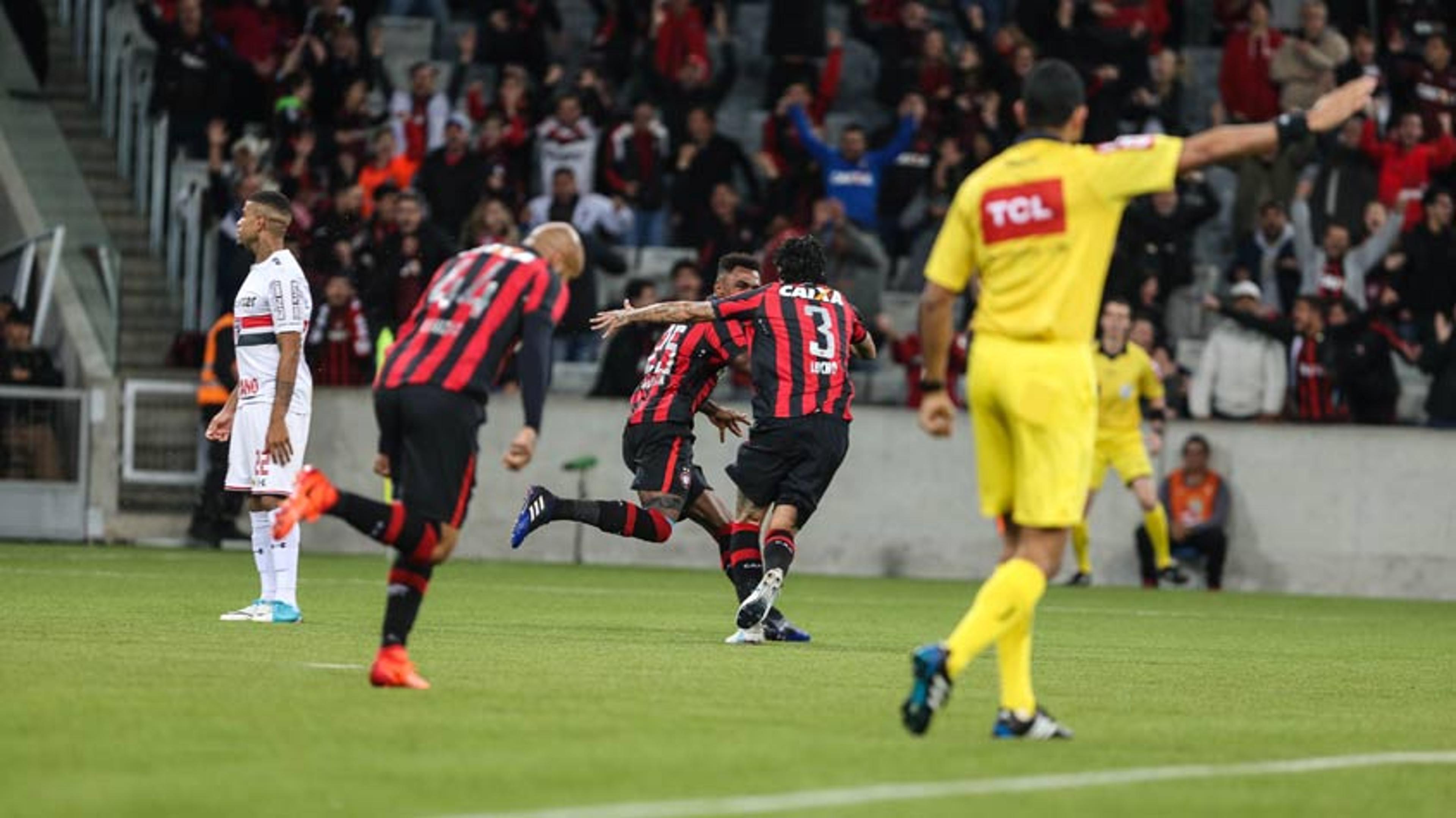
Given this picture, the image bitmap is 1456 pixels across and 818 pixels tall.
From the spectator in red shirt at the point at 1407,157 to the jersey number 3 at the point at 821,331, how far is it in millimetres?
13032

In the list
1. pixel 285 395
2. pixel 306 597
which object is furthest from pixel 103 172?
pixel 285 395

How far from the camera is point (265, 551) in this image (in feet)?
50.4

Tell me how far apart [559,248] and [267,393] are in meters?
4.43

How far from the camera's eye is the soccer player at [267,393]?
48.3 feet

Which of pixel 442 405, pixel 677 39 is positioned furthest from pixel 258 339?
pixel 677 39

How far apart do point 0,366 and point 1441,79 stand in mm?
14388

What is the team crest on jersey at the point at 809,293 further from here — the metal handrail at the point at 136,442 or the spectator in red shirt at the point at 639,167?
the metal handrail at the point at 136,442

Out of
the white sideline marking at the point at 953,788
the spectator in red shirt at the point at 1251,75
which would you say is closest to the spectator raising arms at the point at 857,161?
the spectator in red shirt at the point at 1251,75

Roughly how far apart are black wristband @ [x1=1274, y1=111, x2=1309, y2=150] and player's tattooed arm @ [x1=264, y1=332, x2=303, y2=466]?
6.30 meters

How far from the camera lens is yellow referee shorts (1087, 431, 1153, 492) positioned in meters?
23.3

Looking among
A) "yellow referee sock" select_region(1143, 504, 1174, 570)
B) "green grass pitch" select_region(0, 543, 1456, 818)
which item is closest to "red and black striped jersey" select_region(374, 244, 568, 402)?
"green grass pitch" select_region(0, 543, 1456, 818)

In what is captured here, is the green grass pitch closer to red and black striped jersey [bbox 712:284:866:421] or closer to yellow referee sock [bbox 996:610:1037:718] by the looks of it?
yellow referee sock [bbox 996:610:1037:718]

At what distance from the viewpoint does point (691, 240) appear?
27.7m

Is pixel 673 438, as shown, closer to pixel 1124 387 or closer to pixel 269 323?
pixel 269 323
